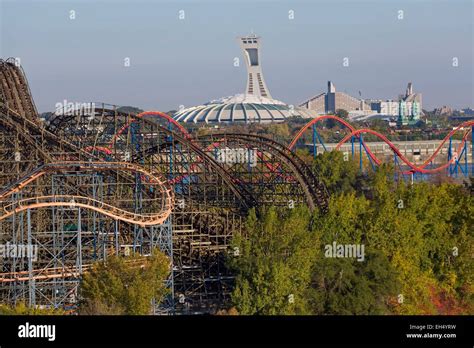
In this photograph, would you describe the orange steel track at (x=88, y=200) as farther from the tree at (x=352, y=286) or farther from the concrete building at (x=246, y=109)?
the concrete building at (x=246, y=109)

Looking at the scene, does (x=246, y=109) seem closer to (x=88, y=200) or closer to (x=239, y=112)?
(x=239, y=112)

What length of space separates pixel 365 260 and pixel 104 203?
625 cm

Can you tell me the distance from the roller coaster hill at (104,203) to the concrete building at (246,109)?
9679 centimetres

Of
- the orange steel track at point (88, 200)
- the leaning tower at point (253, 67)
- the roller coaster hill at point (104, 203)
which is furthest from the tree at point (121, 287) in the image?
the leaning tower at point (253, 67)

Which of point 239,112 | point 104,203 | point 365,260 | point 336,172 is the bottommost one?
point 365,260

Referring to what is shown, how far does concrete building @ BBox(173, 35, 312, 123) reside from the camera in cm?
13650

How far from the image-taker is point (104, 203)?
27.0 metres

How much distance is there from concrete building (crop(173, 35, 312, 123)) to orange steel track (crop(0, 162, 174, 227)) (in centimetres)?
10364

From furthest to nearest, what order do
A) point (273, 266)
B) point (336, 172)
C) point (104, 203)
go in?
point (336, 172)
point (104, 203)
point (273, 266)

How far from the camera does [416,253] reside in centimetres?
2961

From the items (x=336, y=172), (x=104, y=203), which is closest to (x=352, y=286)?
(x=104, y=203)

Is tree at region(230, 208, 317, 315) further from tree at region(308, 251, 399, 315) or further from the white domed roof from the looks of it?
the white domed roof

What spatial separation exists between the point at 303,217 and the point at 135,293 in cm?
868
